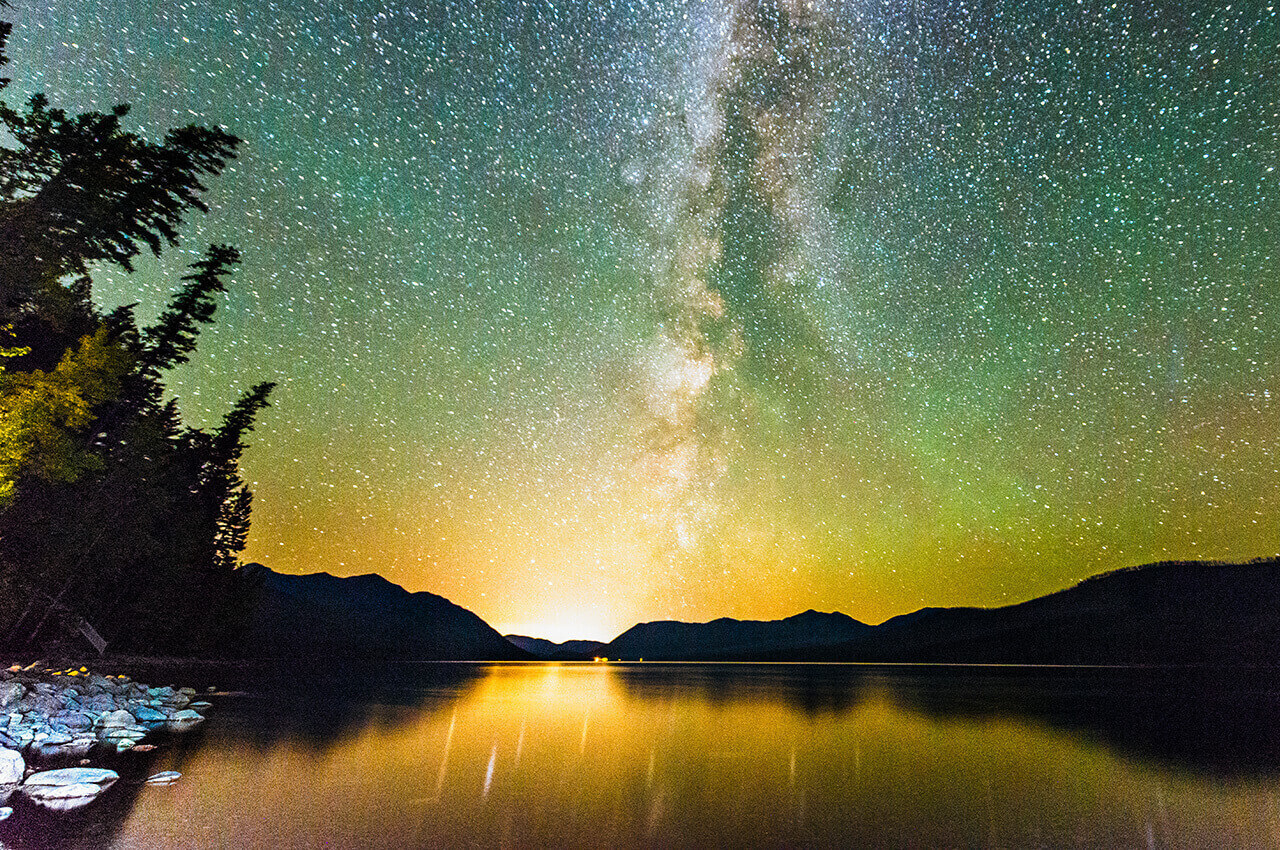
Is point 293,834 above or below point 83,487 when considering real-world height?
below

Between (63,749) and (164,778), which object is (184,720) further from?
(164,778)

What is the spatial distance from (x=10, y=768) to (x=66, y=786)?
111 cm

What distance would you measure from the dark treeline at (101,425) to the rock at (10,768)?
1087 cm

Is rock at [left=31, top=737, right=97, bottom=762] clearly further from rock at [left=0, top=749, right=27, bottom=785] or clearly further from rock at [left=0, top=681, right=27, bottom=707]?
rock at [left=0, top=749, right=27, bottom=785]

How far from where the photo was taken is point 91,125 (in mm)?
16906

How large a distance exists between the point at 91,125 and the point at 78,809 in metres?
17.3

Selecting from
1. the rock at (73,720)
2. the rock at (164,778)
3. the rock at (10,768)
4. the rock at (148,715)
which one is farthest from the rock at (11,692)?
the rock at (10,768)

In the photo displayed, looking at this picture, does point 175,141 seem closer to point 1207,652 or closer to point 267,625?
point 267,625

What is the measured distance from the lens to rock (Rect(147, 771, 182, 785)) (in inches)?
496

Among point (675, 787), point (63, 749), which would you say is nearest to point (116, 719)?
point (63, 749)

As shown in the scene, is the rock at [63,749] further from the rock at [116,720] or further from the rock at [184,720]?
the rock at [184,720]

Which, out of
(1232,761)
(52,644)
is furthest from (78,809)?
(52,644)

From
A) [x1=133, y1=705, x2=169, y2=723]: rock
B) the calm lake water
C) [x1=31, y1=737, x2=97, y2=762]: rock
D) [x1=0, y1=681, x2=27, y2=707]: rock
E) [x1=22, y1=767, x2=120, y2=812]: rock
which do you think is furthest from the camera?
[x1=133, y1=705, x2=169, y2=723]: rock

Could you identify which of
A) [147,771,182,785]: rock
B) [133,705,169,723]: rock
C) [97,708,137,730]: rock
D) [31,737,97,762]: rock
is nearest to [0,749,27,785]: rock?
[147,771,182,785]: rock
